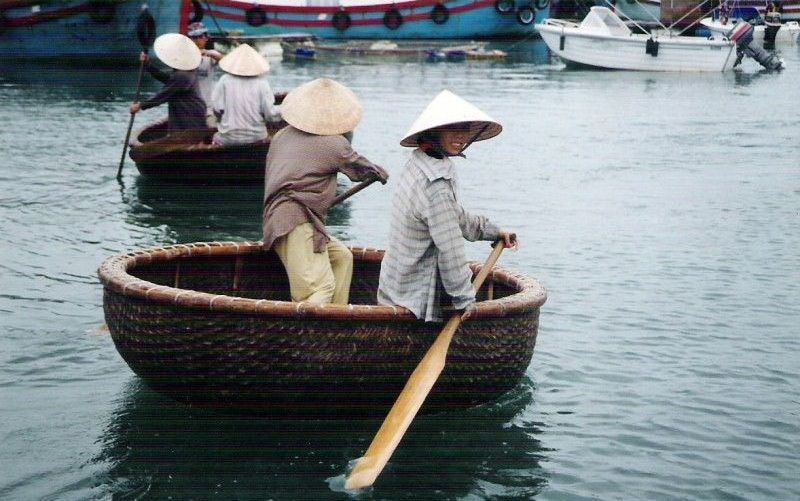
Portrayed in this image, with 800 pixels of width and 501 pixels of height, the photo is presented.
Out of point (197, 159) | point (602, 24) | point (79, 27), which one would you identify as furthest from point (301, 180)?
point (602, 24)

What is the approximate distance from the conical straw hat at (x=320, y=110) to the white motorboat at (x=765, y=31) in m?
32.7

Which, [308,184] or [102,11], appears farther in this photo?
[102,11]

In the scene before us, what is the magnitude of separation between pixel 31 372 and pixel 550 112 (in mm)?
17363

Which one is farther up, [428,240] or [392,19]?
[428,240]

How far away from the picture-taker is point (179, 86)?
41.9ft

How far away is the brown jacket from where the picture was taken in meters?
6.75

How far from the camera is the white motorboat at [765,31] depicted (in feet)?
136

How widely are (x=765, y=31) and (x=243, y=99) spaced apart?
3642 centimetres

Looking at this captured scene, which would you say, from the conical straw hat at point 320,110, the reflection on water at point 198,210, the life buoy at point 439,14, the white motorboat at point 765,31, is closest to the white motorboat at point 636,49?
the white motorboat at point 765,31

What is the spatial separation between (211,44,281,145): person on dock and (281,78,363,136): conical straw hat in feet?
16.1

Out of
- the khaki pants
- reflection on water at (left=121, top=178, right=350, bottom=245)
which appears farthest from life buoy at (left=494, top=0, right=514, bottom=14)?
the khaki pants

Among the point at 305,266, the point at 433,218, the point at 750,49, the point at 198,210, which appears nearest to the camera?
the point at 433,218

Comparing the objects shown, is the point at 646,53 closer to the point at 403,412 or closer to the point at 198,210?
the point at 198,210

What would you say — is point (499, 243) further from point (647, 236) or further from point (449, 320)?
point (647, 236)
